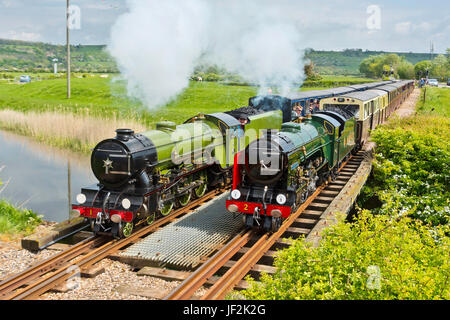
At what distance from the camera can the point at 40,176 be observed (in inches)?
629

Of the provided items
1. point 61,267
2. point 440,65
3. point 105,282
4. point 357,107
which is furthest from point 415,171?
point 440,65

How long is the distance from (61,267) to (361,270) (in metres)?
5.56

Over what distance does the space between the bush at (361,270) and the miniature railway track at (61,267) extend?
3903mm

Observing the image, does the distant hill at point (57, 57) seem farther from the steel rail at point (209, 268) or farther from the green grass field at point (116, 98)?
the steel rail at point (209, 268)

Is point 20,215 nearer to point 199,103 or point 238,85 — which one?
point 199,103

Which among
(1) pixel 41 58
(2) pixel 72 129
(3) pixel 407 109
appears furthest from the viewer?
(1) pixel 41 58

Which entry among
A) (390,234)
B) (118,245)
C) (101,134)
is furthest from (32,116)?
(390,234)

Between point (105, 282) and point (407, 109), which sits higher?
point (407, 109)

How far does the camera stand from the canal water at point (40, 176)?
12805 mm

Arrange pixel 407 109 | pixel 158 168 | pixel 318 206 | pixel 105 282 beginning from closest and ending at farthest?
1. pixel 105 282
2. pixel 158 168
3. pixel 318 206
4. pixel 407 109

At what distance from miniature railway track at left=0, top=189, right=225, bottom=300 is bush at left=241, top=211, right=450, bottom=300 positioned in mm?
3903

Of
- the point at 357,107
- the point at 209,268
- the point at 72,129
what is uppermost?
the point at 357,107

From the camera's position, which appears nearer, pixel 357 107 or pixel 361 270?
pixel 361 270

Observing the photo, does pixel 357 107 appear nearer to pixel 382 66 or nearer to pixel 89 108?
pixel 89 108
